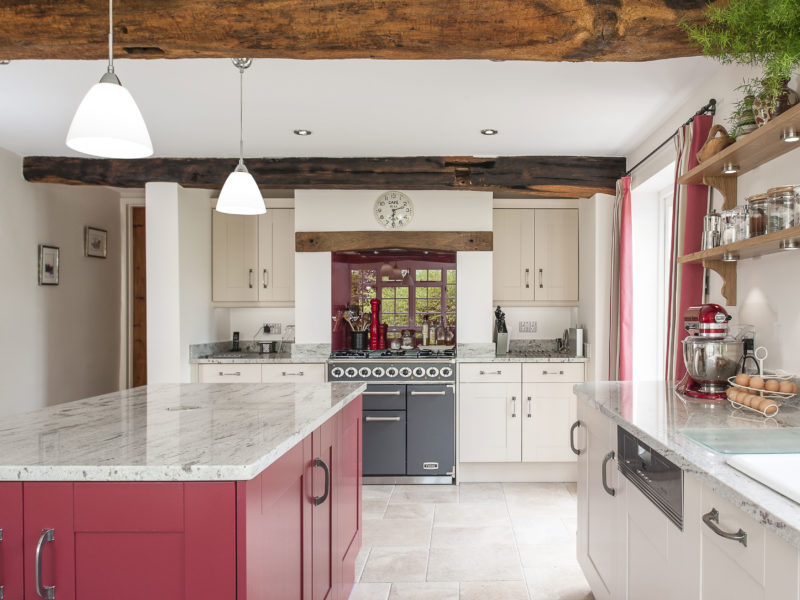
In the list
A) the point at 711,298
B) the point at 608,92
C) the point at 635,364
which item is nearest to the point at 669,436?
the point at 711,298

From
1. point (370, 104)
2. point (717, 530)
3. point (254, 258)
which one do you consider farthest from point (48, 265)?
point (717, 530)

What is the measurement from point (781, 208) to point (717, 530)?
45.8 inches

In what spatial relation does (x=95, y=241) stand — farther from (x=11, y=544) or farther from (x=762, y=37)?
(x=762, y=37)

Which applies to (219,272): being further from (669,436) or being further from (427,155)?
(669,436)

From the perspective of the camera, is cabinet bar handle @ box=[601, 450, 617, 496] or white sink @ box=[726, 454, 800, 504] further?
cabinet bar handle @ box=[601, 450, 617, 496]

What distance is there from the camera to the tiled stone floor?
2.81m

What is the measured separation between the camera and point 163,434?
66.3 inches

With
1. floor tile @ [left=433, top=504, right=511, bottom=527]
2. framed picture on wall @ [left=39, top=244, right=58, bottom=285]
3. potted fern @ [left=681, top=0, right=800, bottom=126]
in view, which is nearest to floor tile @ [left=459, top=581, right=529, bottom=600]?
floor tile @ [left=433, top=504, right=511, bottom=527]

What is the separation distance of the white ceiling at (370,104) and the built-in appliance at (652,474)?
5.67ft

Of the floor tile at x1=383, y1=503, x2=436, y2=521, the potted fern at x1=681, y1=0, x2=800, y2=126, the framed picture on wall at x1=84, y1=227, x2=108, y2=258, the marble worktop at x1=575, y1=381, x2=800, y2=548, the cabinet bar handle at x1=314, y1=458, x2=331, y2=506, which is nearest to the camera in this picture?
the marble worktop at x1=575, y1=381, x2=800, y2=548

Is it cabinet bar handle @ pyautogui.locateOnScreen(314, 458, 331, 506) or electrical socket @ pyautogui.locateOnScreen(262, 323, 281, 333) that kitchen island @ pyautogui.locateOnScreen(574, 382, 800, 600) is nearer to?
cabinet bar handle @ pyautogui.locateOnScreen(314, 458, 331, 506)

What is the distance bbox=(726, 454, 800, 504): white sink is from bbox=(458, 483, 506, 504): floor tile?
2885 millimetres

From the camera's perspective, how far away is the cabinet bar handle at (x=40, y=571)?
1294 mm

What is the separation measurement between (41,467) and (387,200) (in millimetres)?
3623
